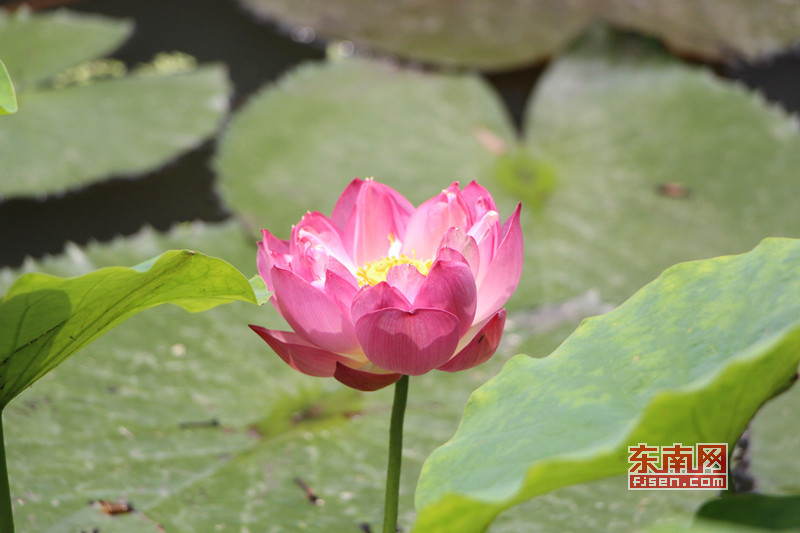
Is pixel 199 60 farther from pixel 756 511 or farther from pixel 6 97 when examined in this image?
pixel 756 511

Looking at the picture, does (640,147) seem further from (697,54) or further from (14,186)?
(14,186)

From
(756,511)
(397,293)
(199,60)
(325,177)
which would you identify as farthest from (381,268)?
(199,60)

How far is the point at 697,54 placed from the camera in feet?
5.93

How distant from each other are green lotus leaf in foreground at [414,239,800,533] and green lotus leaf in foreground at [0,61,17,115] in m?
0.38

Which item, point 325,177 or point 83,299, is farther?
point 325,177

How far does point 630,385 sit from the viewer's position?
0.50 metres

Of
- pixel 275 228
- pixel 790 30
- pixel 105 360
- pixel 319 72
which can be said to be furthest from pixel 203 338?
pixel 790 30

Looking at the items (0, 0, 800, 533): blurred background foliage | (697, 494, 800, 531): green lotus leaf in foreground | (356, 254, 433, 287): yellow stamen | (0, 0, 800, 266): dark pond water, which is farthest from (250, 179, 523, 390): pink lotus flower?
(0, 0, 800, 266): dark pond water

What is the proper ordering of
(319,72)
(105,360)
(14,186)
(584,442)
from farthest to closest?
(319,72) → (14,186) → (105,360) → (584,442)

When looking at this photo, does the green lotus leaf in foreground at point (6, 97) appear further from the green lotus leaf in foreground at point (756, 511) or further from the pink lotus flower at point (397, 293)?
the green lotus leaf in foreground at point (756, 511)

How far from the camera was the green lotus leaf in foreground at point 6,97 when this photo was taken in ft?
1.64

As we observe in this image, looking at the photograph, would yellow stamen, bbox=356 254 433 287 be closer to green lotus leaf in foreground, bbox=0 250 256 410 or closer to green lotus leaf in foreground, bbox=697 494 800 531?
green lotus leaf in foreground, bbox=0 250 256 410

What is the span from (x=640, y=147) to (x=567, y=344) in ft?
3.46

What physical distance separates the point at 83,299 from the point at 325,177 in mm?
952
